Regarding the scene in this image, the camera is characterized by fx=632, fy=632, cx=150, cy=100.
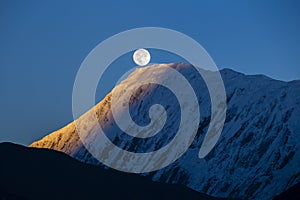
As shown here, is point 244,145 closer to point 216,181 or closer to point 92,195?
point 216,181

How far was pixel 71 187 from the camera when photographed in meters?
112

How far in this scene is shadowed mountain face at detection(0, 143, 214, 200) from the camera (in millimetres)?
105188

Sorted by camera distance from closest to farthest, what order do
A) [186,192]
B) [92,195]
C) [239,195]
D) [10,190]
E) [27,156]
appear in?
[10,190] → [92,195] → [27,156] → [186,192] → [239,195]

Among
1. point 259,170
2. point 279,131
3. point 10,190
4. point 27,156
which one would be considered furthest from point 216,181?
point 10,190

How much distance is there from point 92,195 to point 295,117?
99416 mm

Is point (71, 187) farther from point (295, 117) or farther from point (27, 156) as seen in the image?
point (295, 117)

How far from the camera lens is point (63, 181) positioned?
374 ft

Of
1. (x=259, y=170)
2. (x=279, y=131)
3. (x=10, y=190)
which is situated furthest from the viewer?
(x=279, y=131)

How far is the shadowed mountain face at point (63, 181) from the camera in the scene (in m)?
105

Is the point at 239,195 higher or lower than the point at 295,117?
lower

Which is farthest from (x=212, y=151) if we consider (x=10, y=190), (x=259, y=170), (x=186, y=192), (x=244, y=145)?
(x=10, y=190)

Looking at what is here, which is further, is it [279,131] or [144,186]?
[279,131]

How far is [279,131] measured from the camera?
191 meters

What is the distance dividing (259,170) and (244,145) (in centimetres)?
1704
